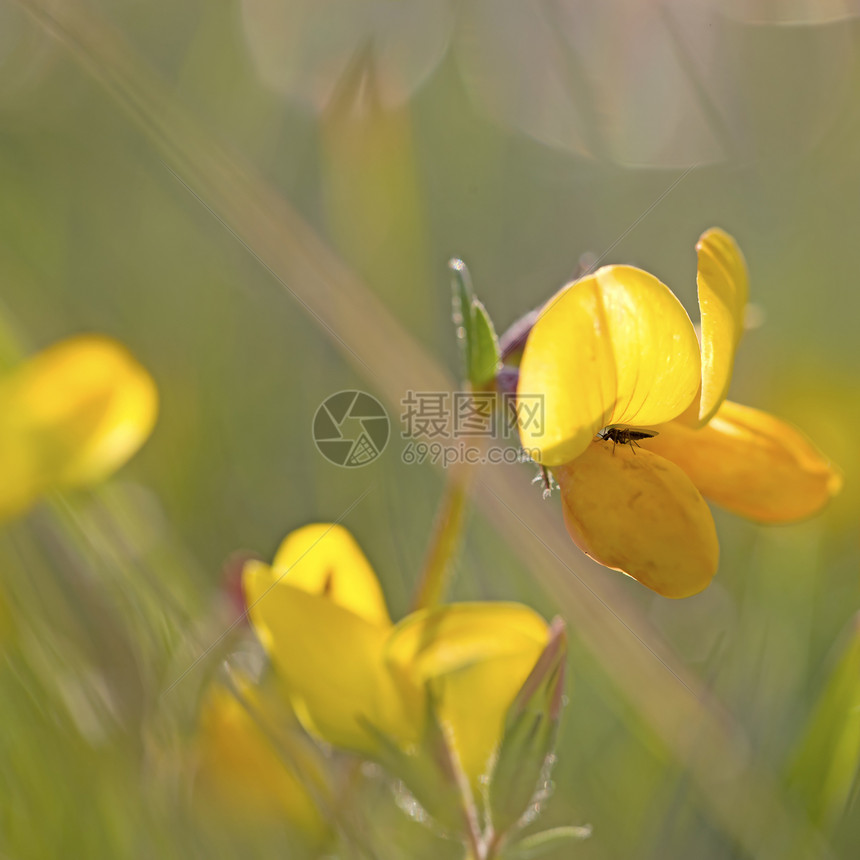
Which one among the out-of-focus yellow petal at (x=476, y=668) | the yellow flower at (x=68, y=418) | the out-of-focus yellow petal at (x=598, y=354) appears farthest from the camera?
the yellow flower at (x=68, y=418)

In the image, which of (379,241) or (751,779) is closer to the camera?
(751,779)

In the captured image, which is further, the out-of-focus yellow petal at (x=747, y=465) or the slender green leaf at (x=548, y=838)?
the out-of-focus yellow petal at (x=747, y=465)

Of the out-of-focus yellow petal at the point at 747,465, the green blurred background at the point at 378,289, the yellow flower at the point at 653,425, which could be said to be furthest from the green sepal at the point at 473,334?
the green blurred background at the point at 378,289

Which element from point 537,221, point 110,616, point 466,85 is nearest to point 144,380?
point 110,616

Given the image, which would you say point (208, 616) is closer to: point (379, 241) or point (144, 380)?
point (144, 380)

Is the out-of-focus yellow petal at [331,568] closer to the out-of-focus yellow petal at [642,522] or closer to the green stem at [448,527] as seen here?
the green stem at [448,527]

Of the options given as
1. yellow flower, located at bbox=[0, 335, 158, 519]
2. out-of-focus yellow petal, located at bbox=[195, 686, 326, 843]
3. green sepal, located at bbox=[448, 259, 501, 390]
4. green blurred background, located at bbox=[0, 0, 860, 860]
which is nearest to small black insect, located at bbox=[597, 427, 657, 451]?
green sepal, located at bbox=[448, 259, 501, 390]
